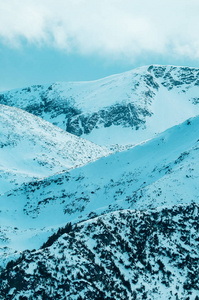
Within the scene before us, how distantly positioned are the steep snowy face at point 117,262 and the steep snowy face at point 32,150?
5882 centimetres

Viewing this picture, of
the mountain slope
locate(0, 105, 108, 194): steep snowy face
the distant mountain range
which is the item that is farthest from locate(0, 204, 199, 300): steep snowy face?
locate(0, 105, 108, 194): steep snowy face

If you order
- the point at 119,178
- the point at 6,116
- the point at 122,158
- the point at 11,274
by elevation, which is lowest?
the point at 11,274

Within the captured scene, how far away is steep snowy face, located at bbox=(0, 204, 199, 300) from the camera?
103 ft

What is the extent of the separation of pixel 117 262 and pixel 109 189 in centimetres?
3691

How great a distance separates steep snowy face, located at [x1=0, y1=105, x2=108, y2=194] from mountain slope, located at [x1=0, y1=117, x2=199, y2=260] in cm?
1937

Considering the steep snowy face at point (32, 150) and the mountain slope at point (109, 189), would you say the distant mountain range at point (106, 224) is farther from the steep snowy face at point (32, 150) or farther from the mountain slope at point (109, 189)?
the steep snowy face at point (32, 150)

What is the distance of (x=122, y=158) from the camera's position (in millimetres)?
83750

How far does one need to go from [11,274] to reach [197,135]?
192 feet

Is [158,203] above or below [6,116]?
below

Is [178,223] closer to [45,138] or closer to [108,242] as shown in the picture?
[108,242]

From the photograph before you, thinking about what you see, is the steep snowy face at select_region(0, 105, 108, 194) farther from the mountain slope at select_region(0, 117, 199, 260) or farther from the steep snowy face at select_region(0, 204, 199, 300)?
the steep snowy face at select_region(0, 204, 199, 300)

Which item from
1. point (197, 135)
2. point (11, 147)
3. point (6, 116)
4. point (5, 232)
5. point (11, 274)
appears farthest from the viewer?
point (6, 116)

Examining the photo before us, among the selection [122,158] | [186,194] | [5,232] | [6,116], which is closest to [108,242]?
[186,194]

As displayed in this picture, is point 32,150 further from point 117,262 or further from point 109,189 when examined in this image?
point 117,262
